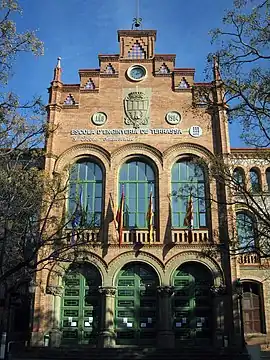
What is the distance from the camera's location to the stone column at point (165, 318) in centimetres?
2258

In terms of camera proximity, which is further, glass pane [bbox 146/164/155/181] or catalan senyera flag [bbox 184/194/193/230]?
glass pane [bbox 146/164/155/181]

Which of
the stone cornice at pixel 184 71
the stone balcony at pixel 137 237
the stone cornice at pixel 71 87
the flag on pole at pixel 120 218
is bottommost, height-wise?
the stone balcony at pixel 137 237

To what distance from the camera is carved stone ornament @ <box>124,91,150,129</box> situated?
87.6 ft

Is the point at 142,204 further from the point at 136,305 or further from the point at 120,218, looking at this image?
the point at 136,305

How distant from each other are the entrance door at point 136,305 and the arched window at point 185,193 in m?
3.15

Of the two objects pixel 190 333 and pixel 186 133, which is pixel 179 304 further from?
pixel 186 133

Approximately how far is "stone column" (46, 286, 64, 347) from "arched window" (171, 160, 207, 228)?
6836 mm

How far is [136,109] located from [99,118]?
2.15m

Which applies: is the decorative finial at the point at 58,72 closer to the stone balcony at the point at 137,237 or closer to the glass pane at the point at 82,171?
the glass pane at the point at 82,171

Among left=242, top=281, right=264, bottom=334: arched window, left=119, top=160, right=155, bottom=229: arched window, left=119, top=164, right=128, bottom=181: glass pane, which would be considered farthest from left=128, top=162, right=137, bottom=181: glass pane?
left=242, top=281, right=264, bottom=334: arched window

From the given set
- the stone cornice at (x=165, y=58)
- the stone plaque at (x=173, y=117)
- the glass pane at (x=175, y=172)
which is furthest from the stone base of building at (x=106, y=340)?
the stone cornice at (x=165, y=58)

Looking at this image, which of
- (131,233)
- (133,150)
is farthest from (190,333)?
(133,150)

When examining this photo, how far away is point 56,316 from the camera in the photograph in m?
23.6

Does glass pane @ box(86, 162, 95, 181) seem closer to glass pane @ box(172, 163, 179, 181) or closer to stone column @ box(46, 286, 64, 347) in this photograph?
glass pane @ box(172, 163, 179, 181)
